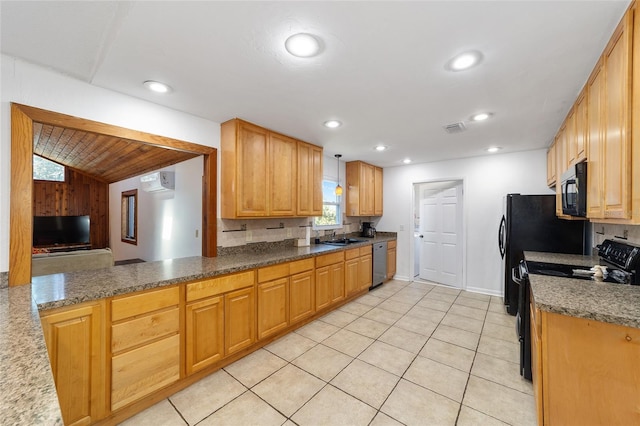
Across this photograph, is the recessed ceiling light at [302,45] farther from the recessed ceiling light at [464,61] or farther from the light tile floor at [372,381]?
the light tile floor at [372,381]

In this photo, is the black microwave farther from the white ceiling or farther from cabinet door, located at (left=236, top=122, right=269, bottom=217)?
cabinet door, located at (left=236, top=122, right=269, bottom=217)

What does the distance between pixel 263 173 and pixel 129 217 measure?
205 inches

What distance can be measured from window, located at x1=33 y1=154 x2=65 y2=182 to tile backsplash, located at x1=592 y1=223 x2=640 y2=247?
31.2 ft

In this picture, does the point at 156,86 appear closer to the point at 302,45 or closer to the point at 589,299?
the point at 302,45

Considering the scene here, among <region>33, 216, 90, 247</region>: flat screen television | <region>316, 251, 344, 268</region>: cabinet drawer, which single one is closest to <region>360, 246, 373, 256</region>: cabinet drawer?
<region>316, 251, 344, 268</region>: cabinet drawer

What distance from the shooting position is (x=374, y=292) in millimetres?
4402

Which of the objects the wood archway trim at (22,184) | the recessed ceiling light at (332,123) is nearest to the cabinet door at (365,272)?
the recessed ceiling light at (332,123)

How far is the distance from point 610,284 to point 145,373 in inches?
123

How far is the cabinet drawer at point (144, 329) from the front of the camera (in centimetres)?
168

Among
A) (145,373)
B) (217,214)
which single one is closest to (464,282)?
(217,214)

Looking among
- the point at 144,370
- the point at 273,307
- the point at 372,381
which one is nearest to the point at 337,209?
the point at 273,307

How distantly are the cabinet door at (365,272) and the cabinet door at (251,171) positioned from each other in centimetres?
193

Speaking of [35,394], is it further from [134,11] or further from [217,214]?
[217,214]

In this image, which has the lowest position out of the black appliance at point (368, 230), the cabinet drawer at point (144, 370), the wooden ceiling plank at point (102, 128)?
the cabinet drawer at point (144, 370)
